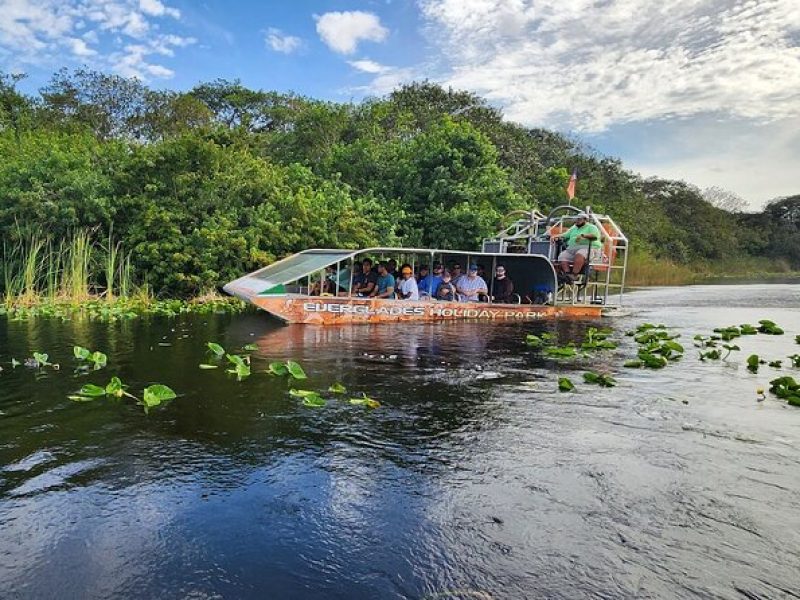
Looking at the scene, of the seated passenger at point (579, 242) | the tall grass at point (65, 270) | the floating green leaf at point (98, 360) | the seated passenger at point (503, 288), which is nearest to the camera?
the floating green leaf at point (98, 360)

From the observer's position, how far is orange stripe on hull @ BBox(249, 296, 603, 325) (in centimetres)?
1359

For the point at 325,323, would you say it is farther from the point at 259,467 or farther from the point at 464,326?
the point at 259,467

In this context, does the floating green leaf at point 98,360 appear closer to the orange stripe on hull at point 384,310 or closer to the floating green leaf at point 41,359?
the floating green leaf at point 41,359

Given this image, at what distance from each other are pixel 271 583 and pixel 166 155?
16875 mm

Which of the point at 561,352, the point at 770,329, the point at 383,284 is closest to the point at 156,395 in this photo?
the point at 561,352

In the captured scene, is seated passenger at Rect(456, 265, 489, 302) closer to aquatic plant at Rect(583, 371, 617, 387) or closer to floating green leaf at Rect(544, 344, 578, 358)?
floating green leaf at Rect(544, 344, 578, 358)

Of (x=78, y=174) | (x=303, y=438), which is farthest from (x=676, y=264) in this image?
(x=303, y=438)

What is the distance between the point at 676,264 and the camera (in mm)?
42875

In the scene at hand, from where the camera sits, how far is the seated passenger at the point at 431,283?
53.9 ft

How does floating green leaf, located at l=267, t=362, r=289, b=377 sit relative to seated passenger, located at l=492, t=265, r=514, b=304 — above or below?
below

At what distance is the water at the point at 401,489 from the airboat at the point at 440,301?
178 inches

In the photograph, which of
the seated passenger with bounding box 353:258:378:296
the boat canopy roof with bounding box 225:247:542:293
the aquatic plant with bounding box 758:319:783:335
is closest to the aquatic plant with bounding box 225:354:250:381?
the boat canopy roof with bounding box 225:247:542:293

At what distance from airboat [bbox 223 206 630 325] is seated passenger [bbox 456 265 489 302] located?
0.36 m

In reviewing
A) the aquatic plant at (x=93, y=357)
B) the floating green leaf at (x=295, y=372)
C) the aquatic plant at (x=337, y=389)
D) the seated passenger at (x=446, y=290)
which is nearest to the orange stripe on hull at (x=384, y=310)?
the seated passenger at (x=446, y=290)
